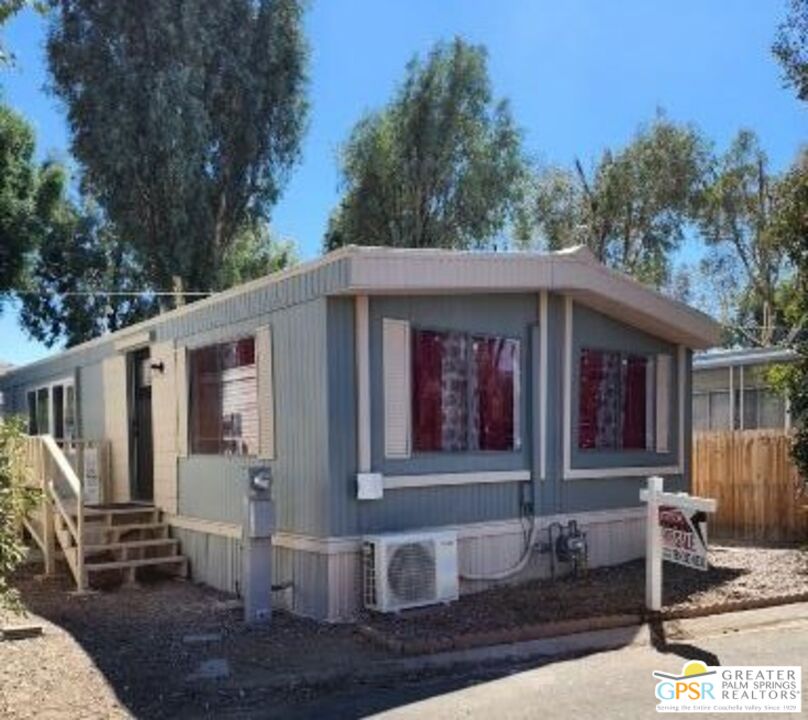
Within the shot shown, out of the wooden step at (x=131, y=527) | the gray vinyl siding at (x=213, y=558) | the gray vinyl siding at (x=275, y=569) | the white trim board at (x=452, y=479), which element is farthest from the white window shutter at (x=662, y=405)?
the wooden step at (x=131, y=527)

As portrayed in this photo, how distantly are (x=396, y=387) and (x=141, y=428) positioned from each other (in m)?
5.22

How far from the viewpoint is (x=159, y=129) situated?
74.5 ft

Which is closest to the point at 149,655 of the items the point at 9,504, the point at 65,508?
the point at 9,504

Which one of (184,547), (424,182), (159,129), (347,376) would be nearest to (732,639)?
(347,376)

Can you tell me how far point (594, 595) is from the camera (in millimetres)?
9422

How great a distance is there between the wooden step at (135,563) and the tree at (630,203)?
19214 mm

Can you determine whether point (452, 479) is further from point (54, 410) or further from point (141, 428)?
point (54, 410)

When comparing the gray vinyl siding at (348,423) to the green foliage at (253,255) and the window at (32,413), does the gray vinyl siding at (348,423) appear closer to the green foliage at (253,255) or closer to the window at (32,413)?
the window at (32,413)

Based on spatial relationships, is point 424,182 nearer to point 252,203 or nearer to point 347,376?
point 252,203

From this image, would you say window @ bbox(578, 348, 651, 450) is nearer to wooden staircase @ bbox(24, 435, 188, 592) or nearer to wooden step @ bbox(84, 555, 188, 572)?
wooden step @ bbox(84, 555, 188, 572)

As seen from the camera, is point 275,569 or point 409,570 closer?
point 409,570

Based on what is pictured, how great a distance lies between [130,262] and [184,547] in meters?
16.2

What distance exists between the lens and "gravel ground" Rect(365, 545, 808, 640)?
27.6 feet

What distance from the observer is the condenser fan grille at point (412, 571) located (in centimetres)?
880
